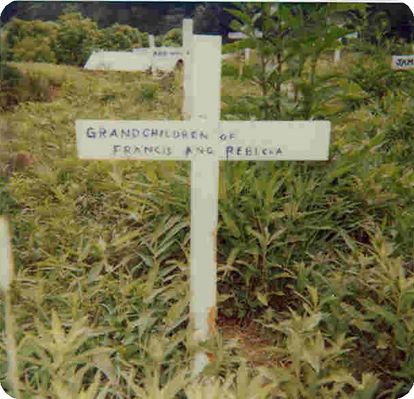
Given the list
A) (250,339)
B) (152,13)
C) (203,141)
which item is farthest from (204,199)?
(152,13)

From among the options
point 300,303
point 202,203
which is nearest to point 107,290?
point 202,203

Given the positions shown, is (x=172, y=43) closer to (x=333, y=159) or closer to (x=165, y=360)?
(x=333, y=159)

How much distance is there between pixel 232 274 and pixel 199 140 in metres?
0.56

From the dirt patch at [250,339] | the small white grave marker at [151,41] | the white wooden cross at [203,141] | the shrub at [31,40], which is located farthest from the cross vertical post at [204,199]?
the shrub at [31,40]

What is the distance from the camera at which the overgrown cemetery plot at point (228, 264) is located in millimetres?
1354

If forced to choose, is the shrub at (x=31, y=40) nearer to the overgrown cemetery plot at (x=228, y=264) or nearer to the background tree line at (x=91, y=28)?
the background tree line at (x=91, y=28)

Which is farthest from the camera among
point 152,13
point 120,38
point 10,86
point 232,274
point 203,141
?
point 10,86

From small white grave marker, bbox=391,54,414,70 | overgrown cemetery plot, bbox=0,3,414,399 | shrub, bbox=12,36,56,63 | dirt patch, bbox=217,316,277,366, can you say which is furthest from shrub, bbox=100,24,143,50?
dirt patch, bbox=217,316,277,366

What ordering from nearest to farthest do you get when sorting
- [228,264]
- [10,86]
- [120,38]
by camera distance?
[228,264] → [120,38] → [10,86]

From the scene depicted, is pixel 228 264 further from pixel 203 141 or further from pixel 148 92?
pixel 148 92

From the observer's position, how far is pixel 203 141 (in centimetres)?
136

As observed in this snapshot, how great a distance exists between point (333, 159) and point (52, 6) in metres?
1.23

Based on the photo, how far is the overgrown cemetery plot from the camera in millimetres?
1354

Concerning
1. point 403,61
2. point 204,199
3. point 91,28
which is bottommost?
point 204,199
